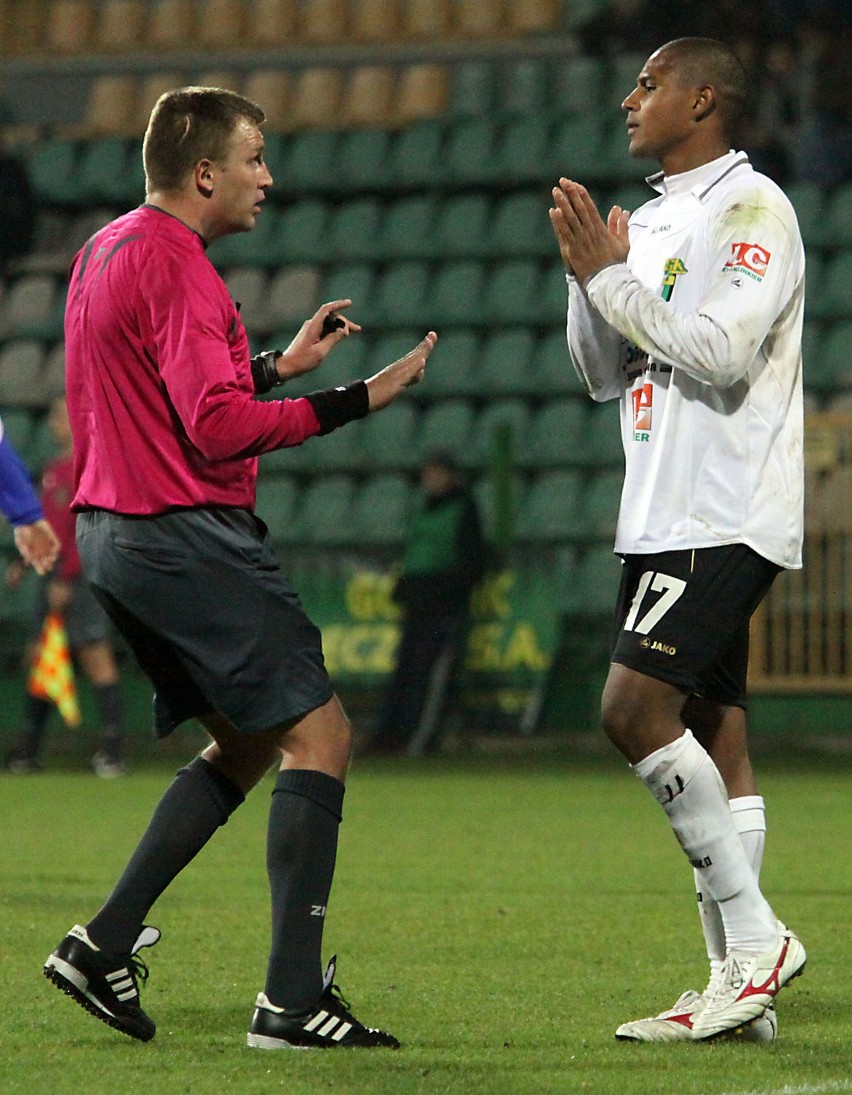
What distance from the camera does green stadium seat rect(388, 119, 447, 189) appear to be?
16703 mm

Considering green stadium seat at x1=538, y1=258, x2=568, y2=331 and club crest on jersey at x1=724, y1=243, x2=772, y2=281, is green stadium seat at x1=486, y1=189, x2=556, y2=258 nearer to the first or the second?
green stadium seat at x1=538, y1=258, x2=568, y2=331

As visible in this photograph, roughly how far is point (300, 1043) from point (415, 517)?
935cm

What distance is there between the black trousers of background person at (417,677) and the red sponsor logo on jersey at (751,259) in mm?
8803

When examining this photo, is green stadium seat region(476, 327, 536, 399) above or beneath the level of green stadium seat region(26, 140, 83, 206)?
beneath

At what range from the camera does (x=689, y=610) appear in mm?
3938

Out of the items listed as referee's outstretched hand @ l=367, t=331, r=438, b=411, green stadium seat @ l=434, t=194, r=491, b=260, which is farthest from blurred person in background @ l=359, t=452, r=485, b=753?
referee's outstretched hand @ l=367, t=331, r=438, b=411

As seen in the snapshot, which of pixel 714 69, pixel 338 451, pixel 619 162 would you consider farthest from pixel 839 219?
pixel 714 69

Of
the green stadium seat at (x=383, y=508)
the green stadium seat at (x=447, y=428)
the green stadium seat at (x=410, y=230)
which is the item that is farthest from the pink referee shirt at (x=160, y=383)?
the green stadium seat at (x=410, y=230)

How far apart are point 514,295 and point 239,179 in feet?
38.7

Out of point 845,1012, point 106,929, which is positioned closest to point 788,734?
point 845,1012

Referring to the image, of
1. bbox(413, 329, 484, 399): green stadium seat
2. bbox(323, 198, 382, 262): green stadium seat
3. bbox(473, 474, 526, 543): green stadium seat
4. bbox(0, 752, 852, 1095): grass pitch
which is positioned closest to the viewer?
bbox(0, 752, 852, 1095): grass pitch

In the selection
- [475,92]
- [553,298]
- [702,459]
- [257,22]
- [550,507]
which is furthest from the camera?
[257,22]

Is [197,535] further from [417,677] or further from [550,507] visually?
[550,507]

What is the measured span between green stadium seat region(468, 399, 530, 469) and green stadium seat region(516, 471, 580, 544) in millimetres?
332
